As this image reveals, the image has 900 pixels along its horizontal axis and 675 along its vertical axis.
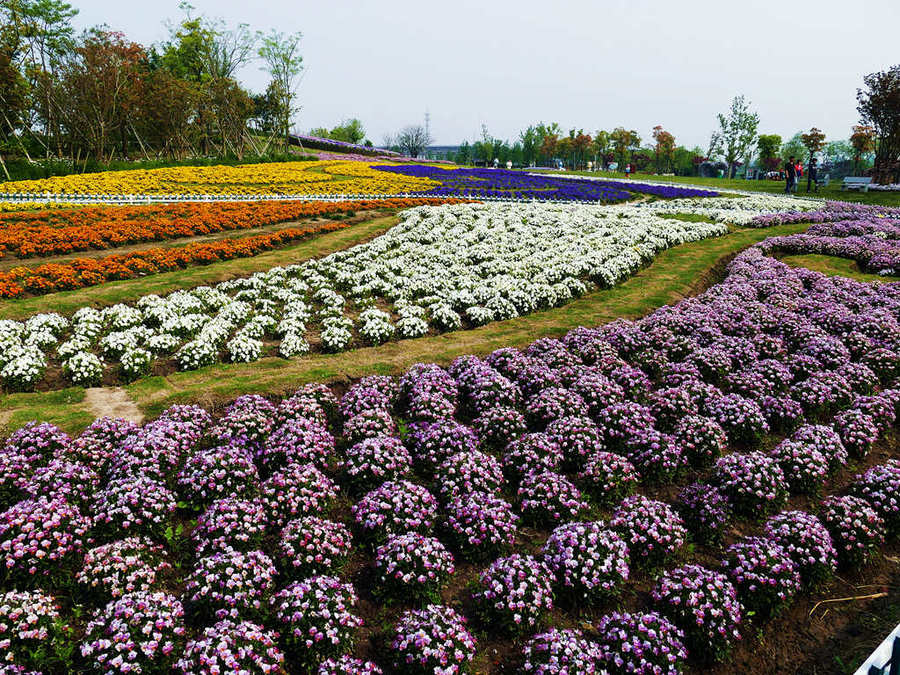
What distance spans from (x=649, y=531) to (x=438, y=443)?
9.95 feet

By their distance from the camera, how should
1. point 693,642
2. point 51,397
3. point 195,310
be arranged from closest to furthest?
1. point 693,642
2. point 51,397
3. point 195,310

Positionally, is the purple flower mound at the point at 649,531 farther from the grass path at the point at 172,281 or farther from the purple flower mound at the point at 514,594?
the grass path at the point at 172,281

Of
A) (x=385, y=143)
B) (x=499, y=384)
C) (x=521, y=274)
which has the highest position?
(x=385, y=143)

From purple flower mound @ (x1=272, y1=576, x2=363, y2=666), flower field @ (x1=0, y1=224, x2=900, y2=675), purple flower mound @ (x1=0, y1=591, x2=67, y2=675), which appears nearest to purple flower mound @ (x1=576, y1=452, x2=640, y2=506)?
flower field @ (x1=0, y1=224, x2=900, y2=675)

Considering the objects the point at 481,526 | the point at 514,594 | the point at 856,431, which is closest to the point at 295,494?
the point at 481,526

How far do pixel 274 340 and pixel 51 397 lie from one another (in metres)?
4.33

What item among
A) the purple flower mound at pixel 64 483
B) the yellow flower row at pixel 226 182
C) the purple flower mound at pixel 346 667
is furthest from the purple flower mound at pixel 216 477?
the yellow flower row at pixel 226 182

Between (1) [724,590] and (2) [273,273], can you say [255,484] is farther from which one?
(2) [273,273]

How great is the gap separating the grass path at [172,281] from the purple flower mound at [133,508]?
865 cm

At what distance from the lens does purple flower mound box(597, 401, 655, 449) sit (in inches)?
315

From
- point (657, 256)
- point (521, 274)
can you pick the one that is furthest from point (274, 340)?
point (657, 256)

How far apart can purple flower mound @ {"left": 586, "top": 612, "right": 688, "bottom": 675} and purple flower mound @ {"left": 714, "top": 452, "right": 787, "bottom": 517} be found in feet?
8.40

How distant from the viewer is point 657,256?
19.7 m

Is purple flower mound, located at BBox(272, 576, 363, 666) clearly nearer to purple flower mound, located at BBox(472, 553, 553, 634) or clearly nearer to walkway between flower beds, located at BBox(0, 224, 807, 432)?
purple flower mound, located at BBox(472, 553, 553, 634)
